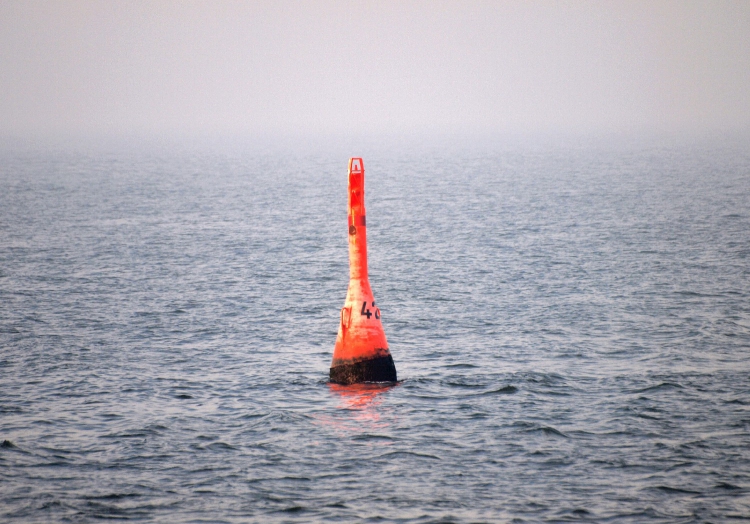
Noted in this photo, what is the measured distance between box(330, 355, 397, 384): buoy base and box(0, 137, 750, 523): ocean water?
0.41 m

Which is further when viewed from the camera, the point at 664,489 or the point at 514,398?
the point at 514,398

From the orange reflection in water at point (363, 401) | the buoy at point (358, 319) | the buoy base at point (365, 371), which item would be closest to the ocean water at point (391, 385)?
the orange reflection in water at point (363, 401)

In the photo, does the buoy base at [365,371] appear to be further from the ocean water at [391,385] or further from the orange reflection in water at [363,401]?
the ocean water at [391,385]

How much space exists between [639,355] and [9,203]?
62.1m

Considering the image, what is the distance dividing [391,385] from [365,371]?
0.99 m

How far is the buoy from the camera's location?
2453 cm

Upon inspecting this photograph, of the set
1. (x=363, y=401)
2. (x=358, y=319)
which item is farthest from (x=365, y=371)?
(x=358, y=319)

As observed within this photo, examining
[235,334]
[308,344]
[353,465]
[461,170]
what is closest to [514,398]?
[353,465]

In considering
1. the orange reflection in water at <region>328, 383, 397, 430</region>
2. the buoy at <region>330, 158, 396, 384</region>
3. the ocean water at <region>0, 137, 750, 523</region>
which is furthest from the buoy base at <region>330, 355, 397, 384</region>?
the ocean water at <region>0, 137, 750, 523</region>

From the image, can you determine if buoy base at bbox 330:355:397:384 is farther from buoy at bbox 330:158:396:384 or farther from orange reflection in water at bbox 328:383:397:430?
orange reflection in water at bbox 328:383:397:430

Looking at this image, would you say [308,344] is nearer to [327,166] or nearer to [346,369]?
[346,369]

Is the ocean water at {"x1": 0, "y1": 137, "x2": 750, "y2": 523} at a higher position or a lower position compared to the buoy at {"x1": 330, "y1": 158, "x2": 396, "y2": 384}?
lower

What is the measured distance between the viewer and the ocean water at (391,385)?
19344 mm

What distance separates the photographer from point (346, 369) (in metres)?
25.2
